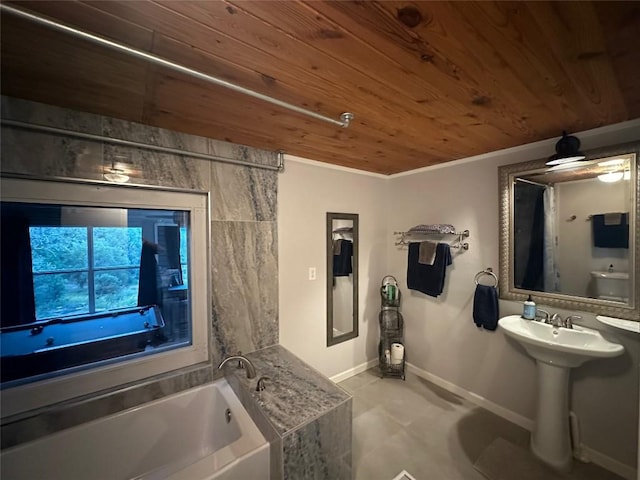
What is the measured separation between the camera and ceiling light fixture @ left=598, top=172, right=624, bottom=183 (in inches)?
63.5

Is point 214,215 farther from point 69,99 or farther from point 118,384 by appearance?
point 118,384

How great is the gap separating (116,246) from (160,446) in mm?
1324

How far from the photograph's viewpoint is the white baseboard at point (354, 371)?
2.67 meters

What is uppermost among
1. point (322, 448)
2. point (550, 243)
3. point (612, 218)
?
point (612, 218)

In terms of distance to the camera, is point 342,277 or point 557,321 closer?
point 557,321

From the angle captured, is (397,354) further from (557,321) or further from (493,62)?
(493,62)

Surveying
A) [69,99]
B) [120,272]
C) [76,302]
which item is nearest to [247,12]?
[69,99]

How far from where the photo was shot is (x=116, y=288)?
1592mm

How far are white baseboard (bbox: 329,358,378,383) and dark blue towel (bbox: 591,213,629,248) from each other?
2.31m

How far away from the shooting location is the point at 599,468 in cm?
166

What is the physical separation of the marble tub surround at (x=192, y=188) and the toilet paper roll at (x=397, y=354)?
4.51 feet

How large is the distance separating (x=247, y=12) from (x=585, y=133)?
7.58 feet

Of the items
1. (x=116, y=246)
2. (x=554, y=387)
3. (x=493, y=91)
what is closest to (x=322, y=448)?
(x=554, y=387)

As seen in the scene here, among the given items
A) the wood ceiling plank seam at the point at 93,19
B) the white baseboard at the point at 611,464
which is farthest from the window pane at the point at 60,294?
the white baseboard at the point at 611,464
